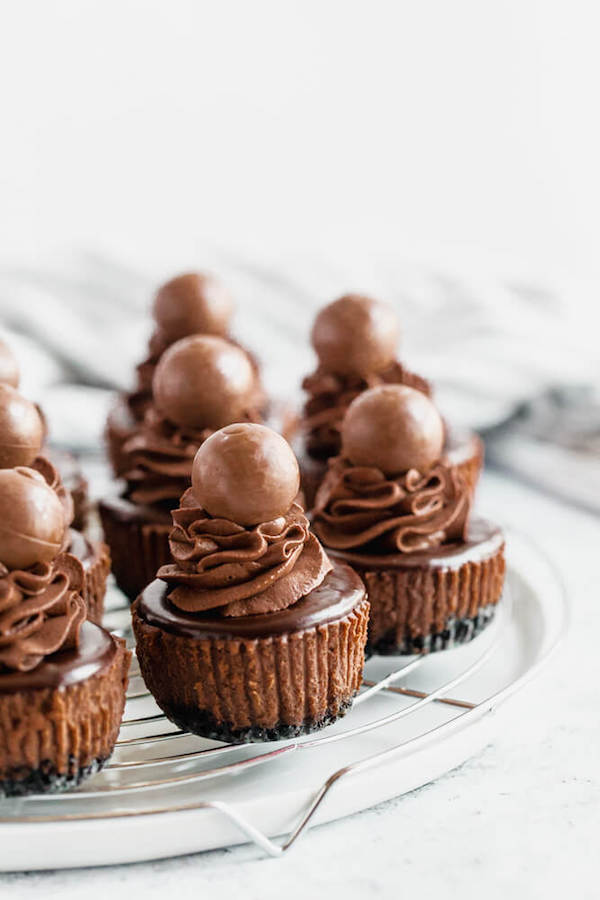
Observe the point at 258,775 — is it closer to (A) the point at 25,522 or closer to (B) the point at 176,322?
(A) the point at 25,522

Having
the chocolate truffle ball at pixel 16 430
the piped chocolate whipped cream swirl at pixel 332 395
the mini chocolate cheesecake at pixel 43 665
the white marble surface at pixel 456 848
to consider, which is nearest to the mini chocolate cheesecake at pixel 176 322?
the piped chocolate whipped cream swirl at pixel 332 395

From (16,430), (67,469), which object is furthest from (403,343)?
(16,430)

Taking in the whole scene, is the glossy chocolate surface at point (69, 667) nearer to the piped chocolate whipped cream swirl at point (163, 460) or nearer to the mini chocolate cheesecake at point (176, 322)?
the piped chocolate whipped cream swirl at point (163, 460)

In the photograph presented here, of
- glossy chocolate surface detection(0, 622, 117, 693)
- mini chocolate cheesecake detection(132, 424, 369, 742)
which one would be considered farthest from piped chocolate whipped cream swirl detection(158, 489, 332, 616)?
glossy chocolate surface detection(0, 622, 117, 693)

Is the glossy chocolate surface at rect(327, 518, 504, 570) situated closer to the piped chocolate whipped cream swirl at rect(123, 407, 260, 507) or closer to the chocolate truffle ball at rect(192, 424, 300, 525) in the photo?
the chocolate truffle ball at rect(192, 424, 300, 525)

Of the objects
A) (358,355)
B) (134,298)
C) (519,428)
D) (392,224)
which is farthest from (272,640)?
(392,224)
